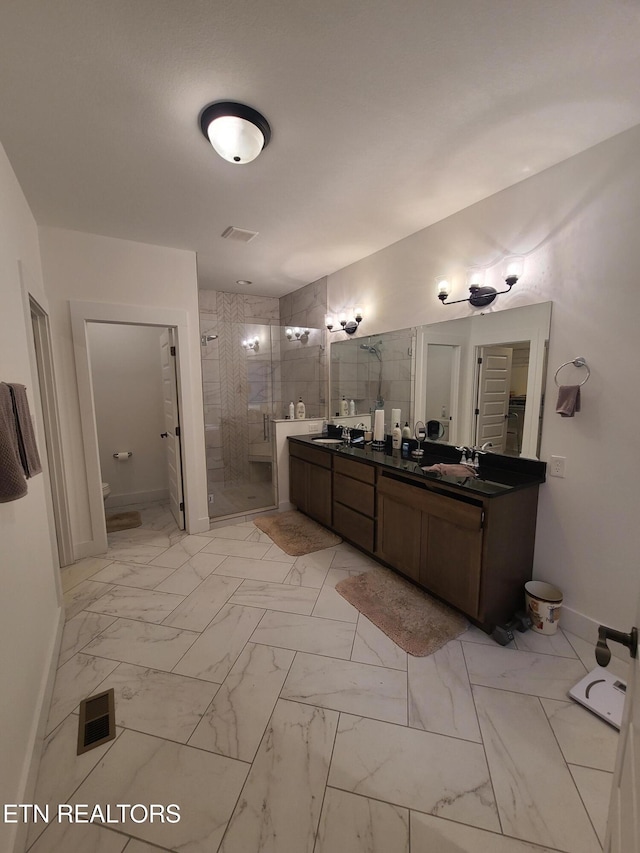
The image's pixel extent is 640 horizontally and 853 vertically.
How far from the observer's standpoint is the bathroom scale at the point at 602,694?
1.51 m

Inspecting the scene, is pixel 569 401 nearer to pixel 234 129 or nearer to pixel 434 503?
pixel 434 503

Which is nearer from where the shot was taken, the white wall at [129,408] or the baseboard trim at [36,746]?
the baseboard trim at [36,746]

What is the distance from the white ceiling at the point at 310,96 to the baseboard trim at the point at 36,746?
2597mm

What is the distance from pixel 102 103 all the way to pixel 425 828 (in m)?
3.09

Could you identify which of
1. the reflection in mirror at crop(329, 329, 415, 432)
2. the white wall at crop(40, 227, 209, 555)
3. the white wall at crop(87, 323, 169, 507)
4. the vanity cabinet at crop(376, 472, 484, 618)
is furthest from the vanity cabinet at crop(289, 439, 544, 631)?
the white wall at crop(87, 323, 169, 507)

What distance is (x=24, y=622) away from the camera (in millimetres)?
1421

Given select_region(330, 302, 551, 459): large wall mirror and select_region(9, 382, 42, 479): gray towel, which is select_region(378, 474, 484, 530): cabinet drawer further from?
select_region(9, 382, 42, 479): gray towel

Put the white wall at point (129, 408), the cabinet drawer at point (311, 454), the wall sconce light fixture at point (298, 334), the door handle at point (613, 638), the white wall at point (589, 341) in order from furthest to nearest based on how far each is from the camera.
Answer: the wall sconce light fixture at point (298, 334)
the white wall at point (129, 408)
the cabinet drawer at point (311, 454)
the white wall at point (589, 341)
the door handle at point (613, 638)

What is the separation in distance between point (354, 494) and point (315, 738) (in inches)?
66.0

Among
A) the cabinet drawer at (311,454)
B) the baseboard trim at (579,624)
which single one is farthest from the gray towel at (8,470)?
the baseboard trim at (579,624)

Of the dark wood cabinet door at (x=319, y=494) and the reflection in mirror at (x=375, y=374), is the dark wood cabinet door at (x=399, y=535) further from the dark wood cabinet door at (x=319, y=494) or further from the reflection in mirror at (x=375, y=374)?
the reflection in mirror at (x=375, y=374)

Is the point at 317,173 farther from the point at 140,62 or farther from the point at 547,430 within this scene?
the point at 547,430

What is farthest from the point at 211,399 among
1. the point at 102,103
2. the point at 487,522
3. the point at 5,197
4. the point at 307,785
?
the point at 307,785

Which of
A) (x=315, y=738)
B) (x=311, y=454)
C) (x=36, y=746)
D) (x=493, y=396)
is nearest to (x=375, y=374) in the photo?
(x=311, y=454)
